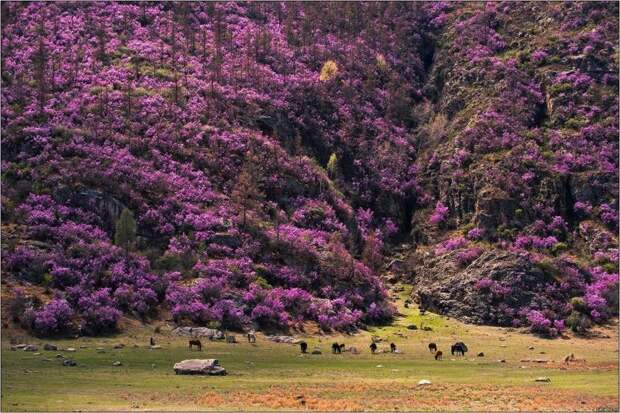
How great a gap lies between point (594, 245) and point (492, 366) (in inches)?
2101

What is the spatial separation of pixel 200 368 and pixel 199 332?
23744 millimetres

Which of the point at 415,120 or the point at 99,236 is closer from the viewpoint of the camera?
the point at 99,236

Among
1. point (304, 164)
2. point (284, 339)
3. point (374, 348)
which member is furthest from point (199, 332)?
point (304, 164)

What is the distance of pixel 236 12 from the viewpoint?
509 feet

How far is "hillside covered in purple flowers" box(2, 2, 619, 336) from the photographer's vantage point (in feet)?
277

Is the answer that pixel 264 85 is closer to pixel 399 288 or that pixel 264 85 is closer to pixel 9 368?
pixel 399 288

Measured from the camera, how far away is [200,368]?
1884 inches

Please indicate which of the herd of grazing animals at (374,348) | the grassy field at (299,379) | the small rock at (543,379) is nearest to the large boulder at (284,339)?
the grassy field at (299,379)

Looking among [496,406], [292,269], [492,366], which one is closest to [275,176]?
[292,269]

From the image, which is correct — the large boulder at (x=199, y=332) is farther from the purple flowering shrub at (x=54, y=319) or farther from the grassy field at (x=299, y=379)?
the purple flowering shrub at (x=54, y=319)

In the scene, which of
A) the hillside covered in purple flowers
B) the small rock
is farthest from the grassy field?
the hillside covered in purple flowers

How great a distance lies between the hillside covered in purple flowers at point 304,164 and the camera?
277 ft

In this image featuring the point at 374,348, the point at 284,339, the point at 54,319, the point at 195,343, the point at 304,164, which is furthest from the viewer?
the point at 304,164

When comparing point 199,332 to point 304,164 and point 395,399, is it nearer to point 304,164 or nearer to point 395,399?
point 395,399
